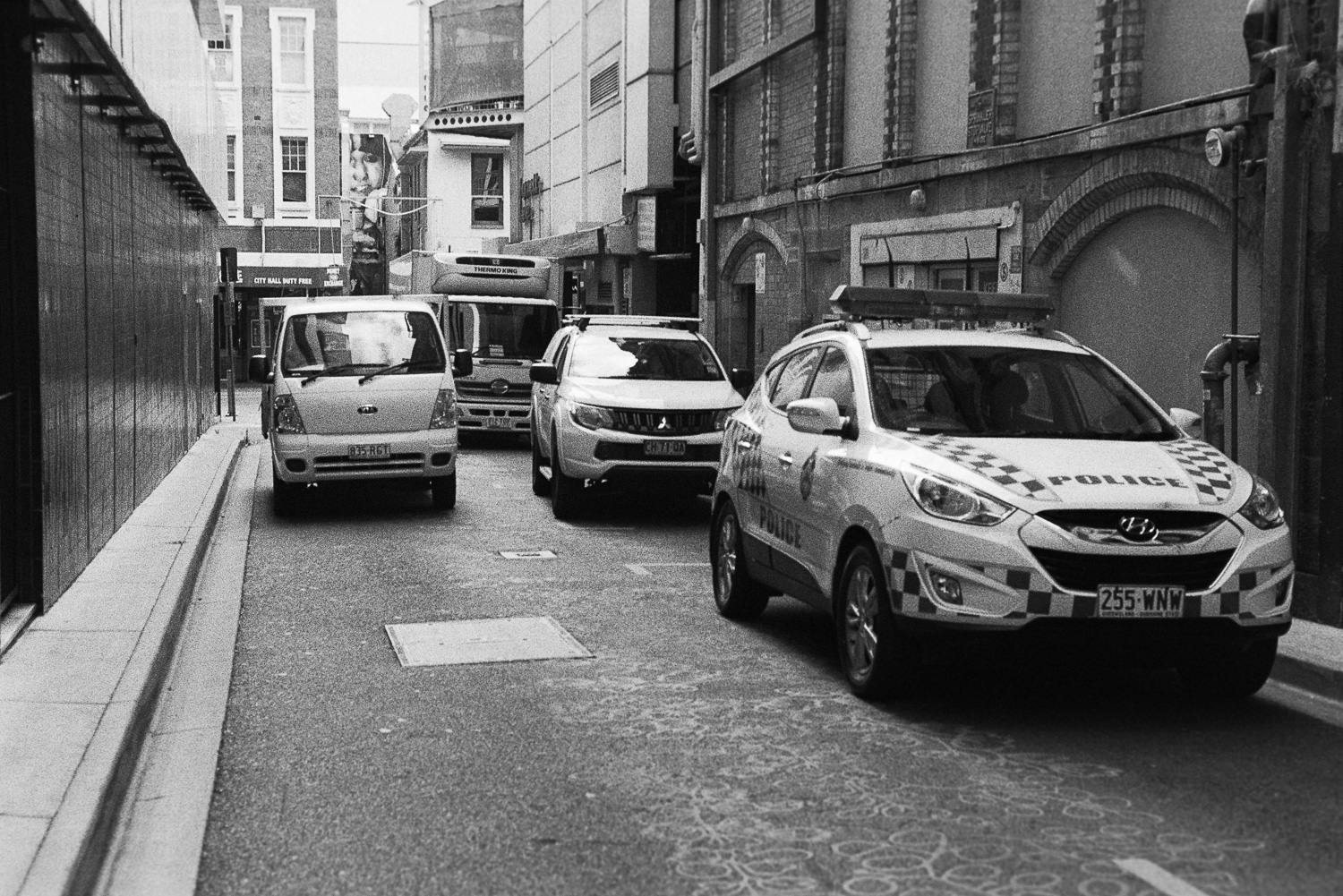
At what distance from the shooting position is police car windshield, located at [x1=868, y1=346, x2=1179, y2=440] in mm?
8102

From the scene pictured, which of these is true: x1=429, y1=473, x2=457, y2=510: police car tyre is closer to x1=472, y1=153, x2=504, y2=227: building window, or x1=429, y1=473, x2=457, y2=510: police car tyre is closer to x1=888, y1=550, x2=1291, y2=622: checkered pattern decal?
x1=888, y1=550, x2=1291, y2=622: checkered pattern decal

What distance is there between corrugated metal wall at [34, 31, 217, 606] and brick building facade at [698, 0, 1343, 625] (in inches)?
282

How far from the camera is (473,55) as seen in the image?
55.1 meters

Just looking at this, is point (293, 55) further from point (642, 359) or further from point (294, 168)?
point (642, 359)

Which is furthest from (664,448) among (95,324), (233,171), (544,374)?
(233,171)

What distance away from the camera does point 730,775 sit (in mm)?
6312

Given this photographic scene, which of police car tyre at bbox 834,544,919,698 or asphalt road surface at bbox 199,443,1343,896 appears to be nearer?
asphalt road surface at bbox 199,443,1343,896

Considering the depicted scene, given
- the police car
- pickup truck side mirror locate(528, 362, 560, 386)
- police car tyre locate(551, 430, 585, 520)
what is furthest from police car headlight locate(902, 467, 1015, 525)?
pickup truck side mirror locate(528, 362, 560, 386)

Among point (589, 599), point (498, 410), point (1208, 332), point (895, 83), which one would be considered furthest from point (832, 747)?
point (498, 410)

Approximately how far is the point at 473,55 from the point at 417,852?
2045 inches

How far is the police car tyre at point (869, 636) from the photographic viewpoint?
7336 mm

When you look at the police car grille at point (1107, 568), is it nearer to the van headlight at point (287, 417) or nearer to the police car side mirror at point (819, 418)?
the police car side mirror at point (819, 418)

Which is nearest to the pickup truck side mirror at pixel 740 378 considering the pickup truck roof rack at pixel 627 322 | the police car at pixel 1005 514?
the pickup truck roof rack at pixel 627 322

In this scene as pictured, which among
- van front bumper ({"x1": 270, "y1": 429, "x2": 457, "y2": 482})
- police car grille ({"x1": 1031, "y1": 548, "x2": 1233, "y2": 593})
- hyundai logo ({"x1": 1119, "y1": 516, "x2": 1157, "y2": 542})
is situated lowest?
van front bumper ({"x1": 270, "y1": 429, "x2": 457, "y2": 482})
